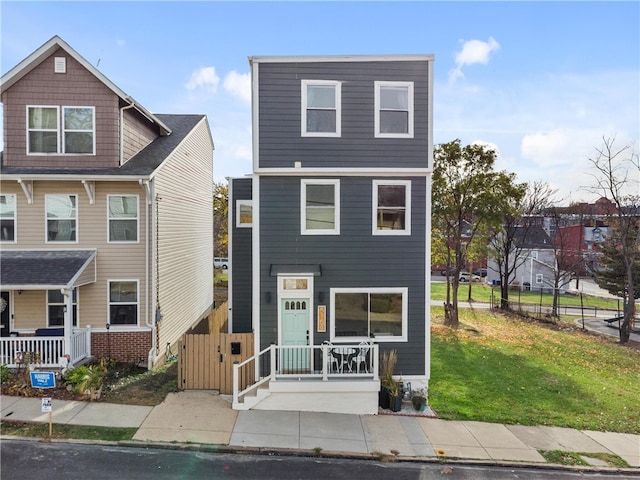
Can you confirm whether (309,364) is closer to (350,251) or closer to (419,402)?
(419,402)

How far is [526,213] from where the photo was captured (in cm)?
3089

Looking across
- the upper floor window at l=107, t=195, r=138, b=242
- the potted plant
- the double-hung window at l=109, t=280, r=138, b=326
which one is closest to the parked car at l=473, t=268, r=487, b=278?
the potted plant

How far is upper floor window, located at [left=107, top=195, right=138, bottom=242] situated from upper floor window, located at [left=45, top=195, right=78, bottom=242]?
43.2 inches

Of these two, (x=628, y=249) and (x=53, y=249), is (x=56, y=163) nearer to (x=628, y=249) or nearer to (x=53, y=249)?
(x=53, y=249)

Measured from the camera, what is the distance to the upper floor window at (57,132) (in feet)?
41.3

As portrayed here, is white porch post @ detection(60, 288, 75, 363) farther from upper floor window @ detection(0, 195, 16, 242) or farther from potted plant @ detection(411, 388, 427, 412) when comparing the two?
potted plant @ detection(411, 388, 427, 412)

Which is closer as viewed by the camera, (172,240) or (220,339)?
(220,339)

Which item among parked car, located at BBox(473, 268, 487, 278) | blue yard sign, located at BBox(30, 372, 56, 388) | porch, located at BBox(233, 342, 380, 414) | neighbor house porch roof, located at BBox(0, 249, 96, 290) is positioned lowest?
parked car, located at BBox(473, 268, 487, 278)

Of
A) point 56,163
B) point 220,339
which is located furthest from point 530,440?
point 56,163

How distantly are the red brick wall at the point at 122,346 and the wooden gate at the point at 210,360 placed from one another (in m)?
2.79

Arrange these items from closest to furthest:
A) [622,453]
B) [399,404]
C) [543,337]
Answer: [622,453] → [399,404] → [543,337]

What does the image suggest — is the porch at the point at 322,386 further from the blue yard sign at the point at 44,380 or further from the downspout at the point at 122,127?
the downspout at the point at 122,127

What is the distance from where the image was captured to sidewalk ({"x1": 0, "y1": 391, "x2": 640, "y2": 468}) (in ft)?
26.2

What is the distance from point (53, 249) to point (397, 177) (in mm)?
10862
